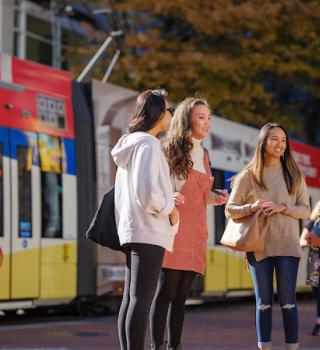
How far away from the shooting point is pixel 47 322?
11750mm

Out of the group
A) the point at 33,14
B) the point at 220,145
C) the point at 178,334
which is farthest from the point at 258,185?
the point at 33,14

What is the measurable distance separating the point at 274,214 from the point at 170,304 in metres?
1.02

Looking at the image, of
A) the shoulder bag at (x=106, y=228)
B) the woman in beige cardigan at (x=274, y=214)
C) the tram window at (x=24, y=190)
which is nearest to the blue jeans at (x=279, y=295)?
the woman in beige cardigan at (x=274, y=214)

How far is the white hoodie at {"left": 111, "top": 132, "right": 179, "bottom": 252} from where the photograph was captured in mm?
5664

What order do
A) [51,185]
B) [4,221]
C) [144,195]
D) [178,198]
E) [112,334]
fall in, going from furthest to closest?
[51,185]
[4,221]
[112,334]
[178,198]
[144,195]

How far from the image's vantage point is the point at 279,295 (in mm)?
6734

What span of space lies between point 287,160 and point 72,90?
5.90m

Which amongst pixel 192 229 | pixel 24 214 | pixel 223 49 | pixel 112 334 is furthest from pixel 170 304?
pixel 223 49

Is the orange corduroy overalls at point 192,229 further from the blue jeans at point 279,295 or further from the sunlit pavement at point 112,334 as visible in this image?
the sunlit pavement at point 112,334

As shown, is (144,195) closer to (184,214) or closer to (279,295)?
(184,214)

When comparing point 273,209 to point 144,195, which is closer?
point 144,195

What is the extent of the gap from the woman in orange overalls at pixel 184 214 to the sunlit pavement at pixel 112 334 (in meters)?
1.91

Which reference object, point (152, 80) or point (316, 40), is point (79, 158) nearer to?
point (152, 80)

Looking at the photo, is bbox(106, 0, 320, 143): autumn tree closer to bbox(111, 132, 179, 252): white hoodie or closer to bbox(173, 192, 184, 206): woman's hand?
bbox(173, 192, 184, 206): woman's hand
